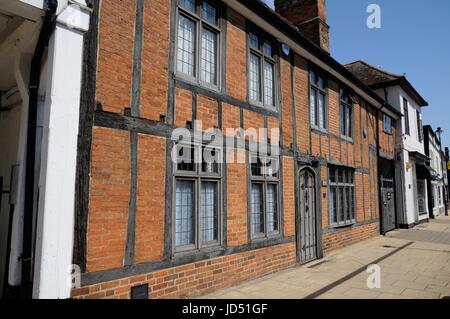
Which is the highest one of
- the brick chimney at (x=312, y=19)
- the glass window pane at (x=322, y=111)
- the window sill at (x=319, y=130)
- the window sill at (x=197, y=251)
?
the brick chimney at (x=312, y=19)

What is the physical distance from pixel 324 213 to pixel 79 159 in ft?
25.3

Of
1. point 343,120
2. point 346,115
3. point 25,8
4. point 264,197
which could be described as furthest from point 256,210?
point 346,115

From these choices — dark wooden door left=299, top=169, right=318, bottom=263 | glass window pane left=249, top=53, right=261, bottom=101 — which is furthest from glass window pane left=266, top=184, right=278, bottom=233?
glass window pane left=249, top=53, right=261, bottom=101

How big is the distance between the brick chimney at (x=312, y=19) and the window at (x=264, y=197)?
640 centimetres

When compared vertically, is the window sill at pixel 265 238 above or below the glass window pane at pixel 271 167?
below

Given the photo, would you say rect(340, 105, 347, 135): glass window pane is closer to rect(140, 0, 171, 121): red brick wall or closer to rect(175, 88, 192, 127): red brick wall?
rect(175, 88, 192, 127): red brick wall

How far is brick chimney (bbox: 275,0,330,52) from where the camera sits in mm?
11656

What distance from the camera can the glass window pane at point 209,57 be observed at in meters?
6.29

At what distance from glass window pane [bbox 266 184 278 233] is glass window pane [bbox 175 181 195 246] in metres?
2.40

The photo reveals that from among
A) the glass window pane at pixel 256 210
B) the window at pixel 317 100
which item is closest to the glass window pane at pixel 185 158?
the glass window pane at pixel 256 210

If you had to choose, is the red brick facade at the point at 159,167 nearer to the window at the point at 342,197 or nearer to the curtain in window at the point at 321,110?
the curtain in window at the point at 321,110

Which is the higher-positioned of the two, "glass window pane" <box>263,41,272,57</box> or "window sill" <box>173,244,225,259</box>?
"glass window pane" <box>263,41,272,57</box>

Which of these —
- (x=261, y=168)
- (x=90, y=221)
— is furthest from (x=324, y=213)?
(x=90, y=221)

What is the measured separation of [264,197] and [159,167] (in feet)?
10.3
